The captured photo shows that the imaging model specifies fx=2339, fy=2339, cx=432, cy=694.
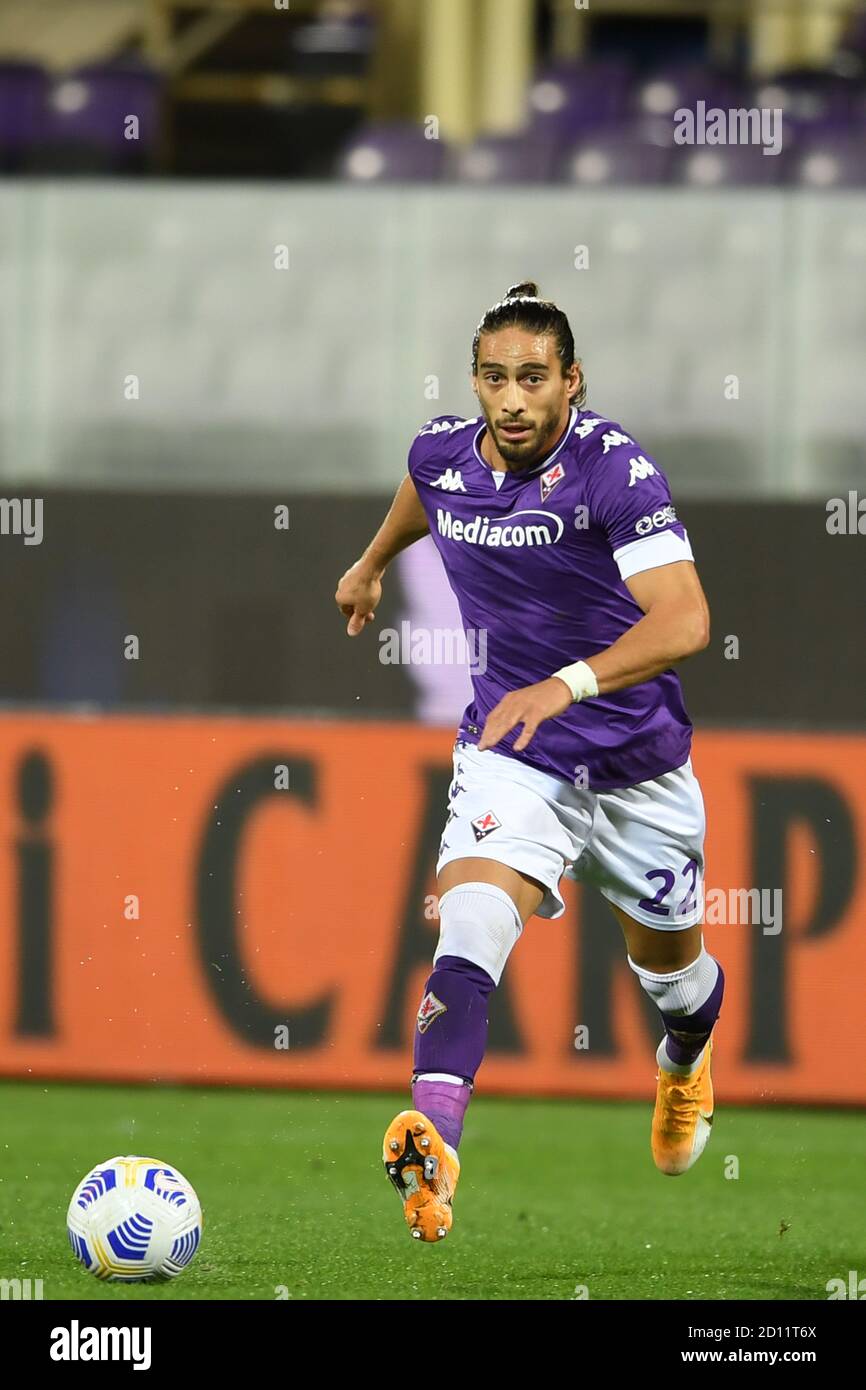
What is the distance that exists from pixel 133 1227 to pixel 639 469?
2.06 meters

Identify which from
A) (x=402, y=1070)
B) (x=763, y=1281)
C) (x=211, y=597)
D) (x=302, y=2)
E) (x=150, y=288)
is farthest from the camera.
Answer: (x=302, y=2)

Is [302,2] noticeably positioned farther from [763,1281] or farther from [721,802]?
[763,1281]

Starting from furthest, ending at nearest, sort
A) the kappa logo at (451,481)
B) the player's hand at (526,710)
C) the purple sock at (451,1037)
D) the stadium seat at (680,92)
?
the stadium seat at (680,92) < the kappa logo at (451,481) < the purple sock at (451,1037) < the player's hand at (526,710)

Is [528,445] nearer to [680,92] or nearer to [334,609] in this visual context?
[334,609]

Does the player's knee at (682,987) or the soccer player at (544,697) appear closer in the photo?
the soccer player at (544,697)

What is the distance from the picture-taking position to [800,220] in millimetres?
10617

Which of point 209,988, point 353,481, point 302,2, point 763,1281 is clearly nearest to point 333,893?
point 209,988

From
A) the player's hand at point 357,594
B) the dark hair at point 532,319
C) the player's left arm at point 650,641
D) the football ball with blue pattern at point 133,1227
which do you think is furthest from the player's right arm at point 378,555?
the football ball with blue pattern at point 133,1227

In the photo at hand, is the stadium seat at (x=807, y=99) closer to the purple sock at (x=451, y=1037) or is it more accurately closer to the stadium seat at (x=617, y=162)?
the stadium seat at (x=617, y=162)

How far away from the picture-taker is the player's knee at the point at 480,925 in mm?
5215

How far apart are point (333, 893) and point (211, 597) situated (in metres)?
1.70

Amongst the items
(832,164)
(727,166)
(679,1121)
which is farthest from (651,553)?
(832,164)

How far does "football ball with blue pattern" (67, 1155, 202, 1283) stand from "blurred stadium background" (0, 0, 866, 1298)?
1406 mm

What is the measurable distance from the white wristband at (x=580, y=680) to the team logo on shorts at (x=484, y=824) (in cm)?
61
